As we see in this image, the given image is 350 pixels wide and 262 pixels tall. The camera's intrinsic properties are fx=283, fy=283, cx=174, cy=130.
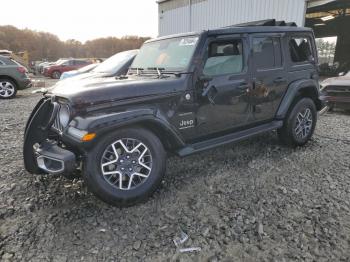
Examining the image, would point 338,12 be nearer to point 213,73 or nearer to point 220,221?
point 213,73

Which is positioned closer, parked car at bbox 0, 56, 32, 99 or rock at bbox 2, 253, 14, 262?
rock at bbox 2, 253, 14, 262

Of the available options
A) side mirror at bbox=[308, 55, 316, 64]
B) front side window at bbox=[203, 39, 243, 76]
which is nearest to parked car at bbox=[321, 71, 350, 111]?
side mirror at bbox=[308, 55, 316, 64]

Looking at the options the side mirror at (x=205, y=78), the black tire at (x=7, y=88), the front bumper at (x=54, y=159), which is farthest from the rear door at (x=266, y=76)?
the black tire at (x=7, y=88)

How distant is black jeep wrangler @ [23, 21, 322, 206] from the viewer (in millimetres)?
2672

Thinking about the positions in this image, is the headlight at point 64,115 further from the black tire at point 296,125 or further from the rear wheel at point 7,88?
the rear wheel at point 7,88

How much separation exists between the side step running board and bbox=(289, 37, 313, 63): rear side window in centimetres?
107

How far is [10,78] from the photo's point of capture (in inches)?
410

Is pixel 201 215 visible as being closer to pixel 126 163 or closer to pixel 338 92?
pixel 126 163

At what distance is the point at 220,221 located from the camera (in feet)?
8.72

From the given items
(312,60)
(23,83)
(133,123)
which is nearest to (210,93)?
(133,123)

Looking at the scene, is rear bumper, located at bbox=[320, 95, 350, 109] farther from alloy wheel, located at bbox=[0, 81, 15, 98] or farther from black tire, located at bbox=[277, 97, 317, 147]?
alloy wheel, located at bbox=[0, 81, 15, 98]

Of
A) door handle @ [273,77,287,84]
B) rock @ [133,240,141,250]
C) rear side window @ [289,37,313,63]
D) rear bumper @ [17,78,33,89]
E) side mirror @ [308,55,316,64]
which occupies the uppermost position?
rear side window @ [289,37,313,63]

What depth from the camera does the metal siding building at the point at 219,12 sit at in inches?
488

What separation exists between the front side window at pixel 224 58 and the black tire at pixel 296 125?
1.36 meters
